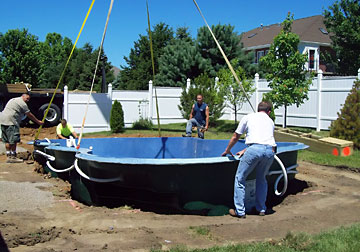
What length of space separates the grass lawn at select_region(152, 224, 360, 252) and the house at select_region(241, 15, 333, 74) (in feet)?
97.2

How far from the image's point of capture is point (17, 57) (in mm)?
32188

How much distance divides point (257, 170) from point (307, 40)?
99.8 ft

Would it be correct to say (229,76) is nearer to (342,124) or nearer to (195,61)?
(342,124)

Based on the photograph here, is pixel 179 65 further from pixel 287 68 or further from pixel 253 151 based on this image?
pixel 253 151

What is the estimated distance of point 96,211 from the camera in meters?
6.21

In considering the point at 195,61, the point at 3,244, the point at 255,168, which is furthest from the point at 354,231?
the point at 195,61

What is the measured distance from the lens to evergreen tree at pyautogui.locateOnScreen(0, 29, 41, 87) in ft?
105

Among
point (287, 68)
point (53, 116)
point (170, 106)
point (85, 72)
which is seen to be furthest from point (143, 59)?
point (287, 68)

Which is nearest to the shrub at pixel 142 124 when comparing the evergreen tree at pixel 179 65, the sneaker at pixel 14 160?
the evergreen tree at pixel 179 65

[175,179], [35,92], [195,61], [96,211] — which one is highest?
[195,61]

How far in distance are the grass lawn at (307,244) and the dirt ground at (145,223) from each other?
0.87 ft

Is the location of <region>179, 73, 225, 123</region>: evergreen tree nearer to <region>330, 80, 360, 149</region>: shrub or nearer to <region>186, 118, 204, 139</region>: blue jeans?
<region>330, 80, 360, 149</region>: shrub

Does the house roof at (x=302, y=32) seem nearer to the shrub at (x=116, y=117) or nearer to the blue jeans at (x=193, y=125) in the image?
the shrub at (x=116, y=117)

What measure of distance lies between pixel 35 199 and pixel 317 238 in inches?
177
